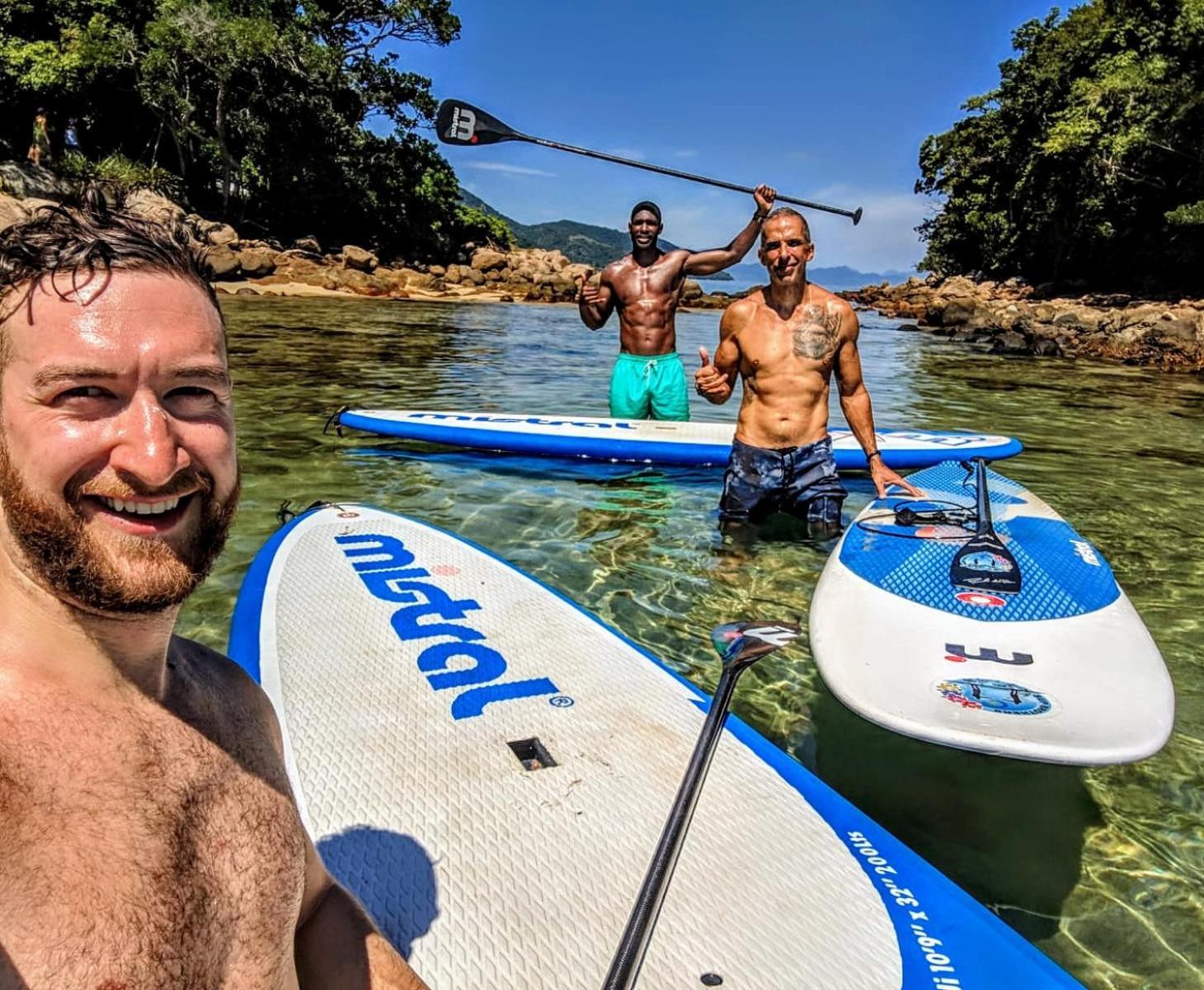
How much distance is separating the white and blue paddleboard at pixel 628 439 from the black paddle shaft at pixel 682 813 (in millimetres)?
5163

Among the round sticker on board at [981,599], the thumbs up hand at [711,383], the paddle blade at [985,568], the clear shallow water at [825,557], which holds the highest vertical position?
the thumbs up hand at [711,383]

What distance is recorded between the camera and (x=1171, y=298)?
2873 cm

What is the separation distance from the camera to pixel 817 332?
520 cm

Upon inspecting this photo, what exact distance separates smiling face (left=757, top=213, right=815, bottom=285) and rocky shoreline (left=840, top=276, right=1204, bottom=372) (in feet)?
59.3

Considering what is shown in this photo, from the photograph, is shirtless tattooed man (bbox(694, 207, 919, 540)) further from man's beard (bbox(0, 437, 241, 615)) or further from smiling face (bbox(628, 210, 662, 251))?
man's beard (bbox(0, 437, 241, 615))

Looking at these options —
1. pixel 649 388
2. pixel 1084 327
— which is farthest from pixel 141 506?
pixel 1084 327

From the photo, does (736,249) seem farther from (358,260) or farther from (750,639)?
(358,260)

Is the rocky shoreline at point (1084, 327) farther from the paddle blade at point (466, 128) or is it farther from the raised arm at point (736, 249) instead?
the paddle blade at point (466, 128)

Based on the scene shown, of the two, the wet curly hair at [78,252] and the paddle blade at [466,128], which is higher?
the paddle blade at [466,128]

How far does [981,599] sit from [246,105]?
3605 centimetres

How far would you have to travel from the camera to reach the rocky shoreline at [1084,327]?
2028cm

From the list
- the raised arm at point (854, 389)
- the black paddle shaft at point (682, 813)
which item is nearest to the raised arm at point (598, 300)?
the raised arm at point (854, 389)

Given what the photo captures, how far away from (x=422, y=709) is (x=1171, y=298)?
33.6 metres

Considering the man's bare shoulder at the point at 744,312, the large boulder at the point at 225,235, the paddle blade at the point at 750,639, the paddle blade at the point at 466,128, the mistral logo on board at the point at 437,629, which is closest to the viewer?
the paddle blade at the point at 750,639
